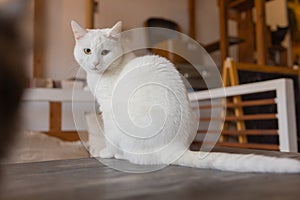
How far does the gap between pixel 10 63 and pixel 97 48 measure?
1.68 feet

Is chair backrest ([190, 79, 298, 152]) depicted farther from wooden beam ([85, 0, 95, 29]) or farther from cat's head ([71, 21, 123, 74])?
wooden beam ([85, 0, 95, 29])

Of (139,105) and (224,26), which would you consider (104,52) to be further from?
(224,26)

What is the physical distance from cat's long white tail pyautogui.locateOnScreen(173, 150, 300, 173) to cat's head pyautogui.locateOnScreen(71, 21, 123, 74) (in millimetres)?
314

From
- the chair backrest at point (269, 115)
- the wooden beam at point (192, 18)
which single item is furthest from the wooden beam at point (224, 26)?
the chair backrest at point (269, 115)

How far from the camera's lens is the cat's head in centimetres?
71

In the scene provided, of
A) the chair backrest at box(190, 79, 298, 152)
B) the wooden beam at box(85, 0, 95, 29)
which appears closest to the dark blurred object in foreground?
the chair backrest at box(190, 79, 298, 152)

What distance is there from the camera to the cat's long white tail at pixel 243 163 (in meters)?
0.44

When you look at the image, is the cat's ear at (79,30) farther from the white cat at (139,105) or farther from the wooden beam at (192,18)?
the wooden beam at (192,18)

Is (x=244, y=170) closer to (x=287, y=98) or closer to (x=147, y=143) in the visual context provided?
(x=147, y=143)

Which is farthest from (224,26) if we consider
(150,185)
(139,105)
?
(150,185)

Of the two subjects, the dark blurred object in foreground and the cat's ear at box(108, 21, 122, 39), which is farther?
the cat's ear at box(108, 21, 122, 39)

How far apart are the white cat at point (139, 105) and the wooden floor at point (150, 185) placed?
83 mm

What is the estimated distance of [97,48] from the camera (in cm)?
71

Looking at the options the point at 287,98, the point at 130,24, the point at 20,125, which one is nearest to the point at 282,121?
the point at 287,98
